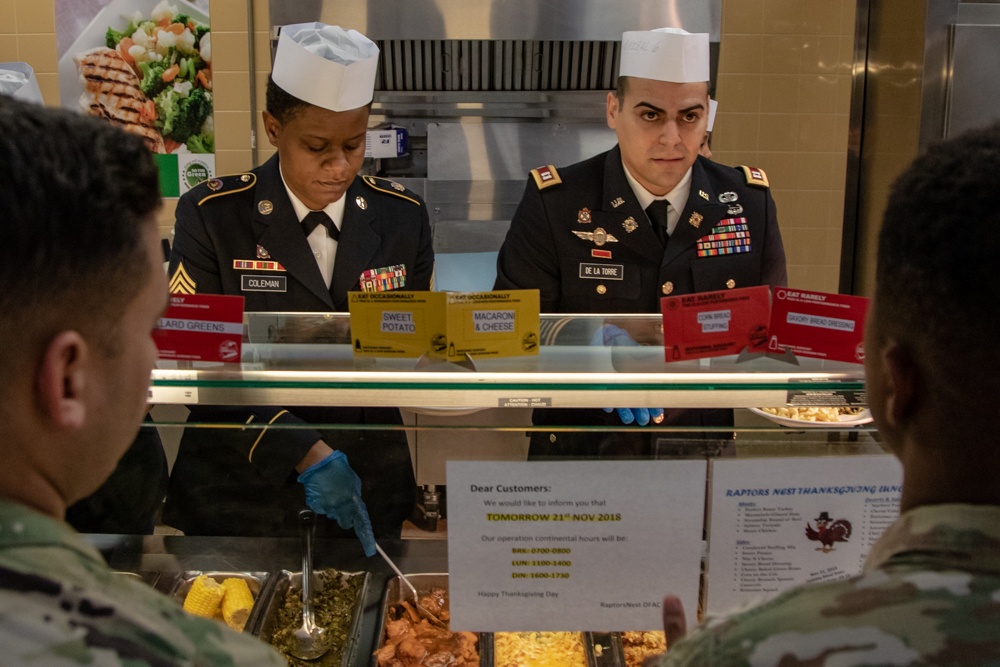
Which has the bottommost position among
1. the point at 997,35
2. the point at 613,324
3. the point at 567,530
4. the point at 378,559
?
the point at 378,559

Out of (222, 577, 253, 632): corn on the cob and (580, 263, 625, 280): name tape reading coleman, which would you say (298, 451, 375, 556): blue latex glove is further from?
(580, 263, 625, 280): name tape reading coleman

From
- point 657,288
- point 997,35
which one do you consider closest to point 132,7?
point 657,288

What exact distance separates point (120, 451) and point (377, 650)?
1004mm

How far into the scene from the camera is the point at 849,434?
1408 millimetres

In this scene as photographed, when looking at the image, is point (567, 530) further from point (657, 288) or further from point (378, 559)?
point (657, 288)

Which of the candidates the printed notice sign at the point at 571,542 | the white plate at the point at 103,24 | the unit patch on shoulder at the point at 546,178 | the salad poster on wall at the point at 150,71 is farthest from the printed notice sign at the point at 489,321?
the white plate at the point at 103,24

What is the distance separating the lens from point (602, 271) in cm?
259

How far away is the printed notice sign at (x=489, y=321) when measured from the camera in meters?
1.35

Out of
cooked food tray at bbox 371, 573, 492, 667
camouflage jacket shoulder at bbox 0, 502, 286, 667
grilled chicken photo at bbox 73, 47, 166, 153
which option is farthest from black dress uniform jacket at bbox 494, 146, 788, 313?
grilled chicken photo at bbox 73, 47, 166, 153

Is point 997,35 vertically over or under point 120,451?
over

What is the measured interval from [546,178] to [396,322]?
4.73 feet

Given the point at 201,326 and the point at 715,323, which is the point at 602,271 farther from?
the point at 201,326

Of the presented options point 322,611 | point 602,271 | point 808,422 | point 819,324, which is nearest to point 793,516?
point 808,422

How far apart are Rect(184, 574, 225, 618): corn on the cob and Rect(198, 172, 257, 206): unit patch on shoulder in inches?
44.8
